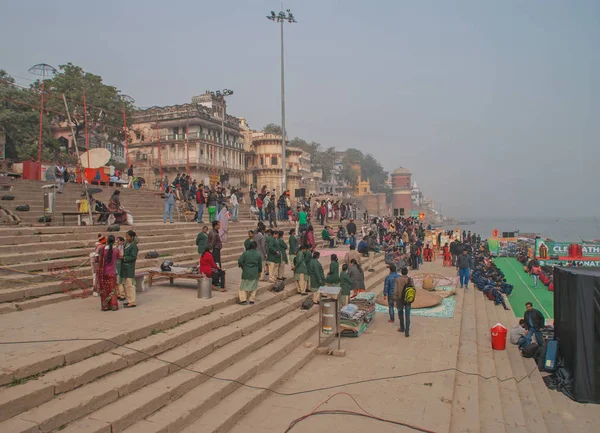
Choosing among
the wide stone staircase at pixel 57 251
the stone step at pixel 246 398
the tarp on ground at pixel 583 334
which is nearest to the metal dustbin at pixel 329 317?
the stone step at pixel 246 398

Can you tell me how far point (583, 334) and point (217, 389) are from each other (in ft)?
20.4

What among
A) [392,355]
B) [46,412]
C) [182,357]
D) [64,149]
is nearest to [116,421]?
[46,412]

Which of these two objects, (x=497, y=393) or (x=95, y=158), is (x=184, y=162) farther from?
(x=497, y=393)

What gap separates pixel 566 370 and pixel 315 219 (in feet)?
67.6

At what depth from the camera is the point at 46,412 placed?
4297mm

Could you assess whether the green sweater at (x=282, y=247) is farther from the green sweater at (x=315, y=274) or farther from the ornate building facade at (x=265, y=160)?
the ornate building facade at (x=265, y=160)

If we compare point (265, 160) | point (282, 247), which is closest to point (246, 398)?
point (282, 247)

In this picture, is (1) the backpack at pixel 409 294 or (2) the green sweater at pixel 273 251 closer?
(1) the backpack at pixel 409 294

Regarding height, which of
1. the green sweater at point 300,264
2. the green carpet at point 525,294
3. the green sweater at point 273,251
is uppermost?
the green sweater at point 273,251

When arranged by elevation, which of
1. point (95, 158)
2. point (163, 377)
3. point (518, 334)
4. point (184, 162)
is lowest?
point (518, 334)

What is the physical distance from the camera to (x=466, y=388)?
7.01m

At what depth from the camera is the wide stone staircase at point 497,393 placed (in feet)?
20.0

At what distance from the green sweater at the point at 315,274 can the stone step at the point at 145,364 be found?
2.03 meters

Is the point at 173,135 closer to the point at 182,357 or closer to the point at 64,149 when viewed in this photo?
the point at 64,149
